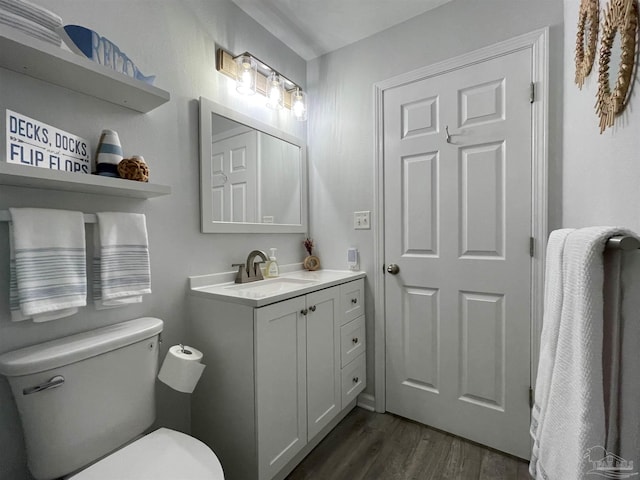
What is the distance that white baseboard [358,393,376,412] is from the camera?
1.94m

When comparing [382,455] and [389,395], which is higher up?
[389,395]

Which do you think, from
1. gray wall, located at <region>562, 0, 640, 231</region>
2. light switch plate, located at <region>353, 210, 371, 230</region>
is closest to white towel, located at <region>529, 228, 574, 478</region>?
gray wall, located at <region>562, 0, 640, 231</region>

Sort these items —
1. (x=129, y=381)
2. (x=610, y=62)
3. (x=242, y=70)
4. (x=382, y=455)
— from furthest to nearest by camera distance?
(x=242, y=70), (x=382, y=455), (x=129, y=381), (x=610, y=62)

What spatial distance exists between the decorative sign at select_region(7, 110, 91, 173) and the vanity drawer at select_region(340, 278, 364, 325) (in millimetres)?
1330

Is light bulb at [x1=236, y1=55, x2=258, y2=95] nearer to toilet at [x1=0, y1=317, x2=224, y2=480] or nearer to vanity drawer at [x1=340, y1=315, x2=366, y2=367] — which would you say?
toilet at [x1=0, y1=317, x2=224, y2=480]

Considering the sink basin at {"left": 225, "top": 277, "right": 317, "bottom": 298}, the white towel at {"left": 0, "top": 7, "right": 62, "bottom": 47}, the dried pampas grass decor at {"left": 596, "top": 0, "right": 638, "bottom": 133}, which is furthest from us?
the sink basin at {"left": 225, "top": 277, "right": 317, "bottom": 298}

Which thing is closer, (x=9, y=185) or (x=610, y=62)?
(x=610, y=62)

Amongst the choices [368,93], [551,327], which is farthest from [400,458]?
[368,93]

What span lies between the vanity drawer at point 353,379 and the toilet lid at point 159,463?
3.07 ft

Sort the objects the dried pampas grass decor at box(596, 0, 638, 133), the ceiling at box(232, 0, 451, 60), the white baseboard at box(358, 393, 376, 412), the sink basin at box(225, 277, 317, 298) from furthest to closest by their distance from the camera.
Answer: the white baseboard at box(358, 393, 376, 412) → the ceiling at box(232, 0, 451, 60) → the sink basin at box(225, 277, 317, 298) → the dried pampas grass decor at box(596, 0, 638, 133)

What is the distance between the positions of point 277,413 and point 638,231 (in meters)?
1.32

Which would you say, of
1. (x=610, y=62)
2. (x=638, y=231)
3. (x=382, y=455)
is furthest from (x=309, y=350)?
(x=610, y=62)

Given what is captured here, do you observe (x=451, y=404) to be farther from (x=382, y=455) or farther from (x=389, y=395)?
(x=382, y=455)

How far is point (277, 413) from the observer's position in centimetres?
127
